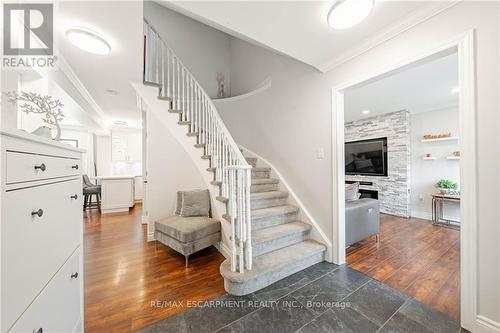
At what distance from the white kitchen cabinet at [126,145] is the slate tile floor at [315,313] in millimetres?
6313

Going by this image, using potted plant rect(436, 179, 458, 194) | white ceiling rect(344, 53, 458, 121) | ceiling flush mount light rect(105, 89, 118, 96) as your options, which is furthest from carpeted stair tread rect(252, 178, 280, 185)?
potted plant rect(436, 179, 458, 194)

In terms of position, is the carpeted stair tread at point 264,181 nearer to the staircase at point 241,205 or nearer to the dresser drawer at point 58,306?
the staircase at point 241,205

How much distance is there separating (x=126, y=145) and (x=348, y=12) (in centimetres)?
705

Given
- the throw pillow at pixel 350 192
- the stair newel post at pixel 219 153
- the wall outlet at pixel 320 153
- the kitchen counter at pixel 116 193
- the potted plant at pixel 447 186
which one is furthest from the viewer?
the kitchen counter at pixel 116 193

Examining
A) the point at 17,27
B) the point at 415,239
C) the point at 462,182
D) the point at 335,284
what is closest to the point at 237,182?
the point at 335,284

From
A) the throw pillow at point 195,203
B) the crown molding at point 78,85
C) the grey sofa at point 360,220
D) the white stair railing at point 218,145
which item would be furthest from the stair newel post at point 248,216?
the crown molding at point 78,85

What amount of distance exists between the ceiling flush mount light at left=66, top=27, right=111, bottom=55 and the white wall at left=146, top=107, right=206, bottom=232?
3.98 feet

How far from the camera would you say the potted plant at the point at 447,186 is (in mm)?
3880

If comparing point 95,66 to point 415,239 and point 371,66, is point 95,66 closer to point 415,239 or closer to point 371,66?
point 371,66

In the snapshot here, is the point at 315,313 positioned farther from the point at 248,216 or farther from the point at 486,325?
the point at 486,325

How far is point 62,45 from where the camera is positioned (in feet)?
6.34

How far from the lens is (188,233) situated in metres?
2.27

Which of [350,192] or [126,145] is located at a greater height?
[126,145]

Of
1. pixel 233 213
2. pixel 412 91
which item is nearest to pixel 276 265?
pixel 233 213
